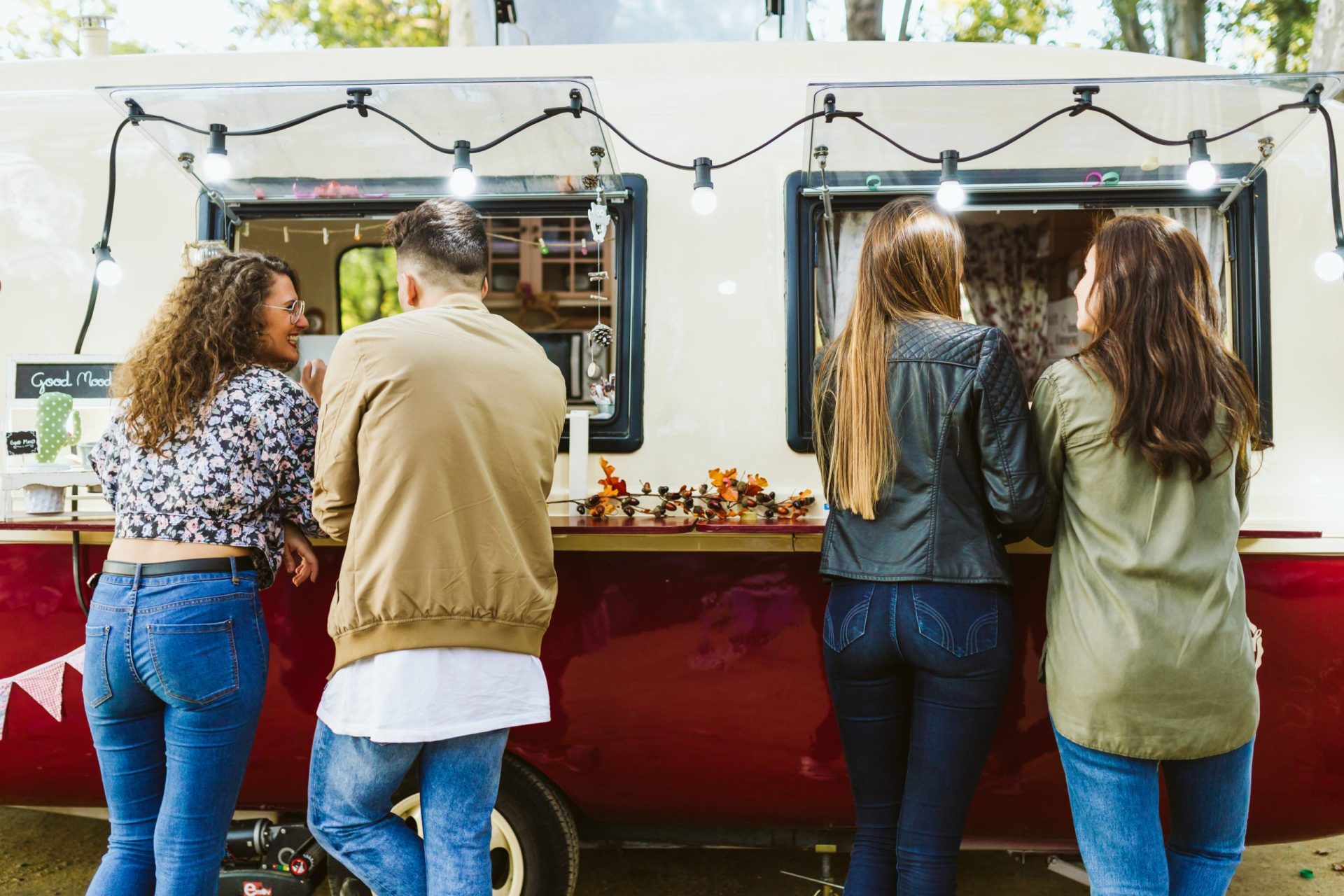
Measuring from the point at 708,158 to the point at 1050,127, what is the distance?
1.17m

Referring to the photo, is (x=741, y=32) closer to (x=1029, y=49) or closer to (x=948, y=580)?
(x=1029, y=49)

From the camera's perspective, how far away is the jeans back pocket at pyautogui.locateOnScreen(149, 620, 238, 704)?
2092mm

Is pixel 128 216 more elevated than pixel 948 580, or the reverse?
pixel 128 216

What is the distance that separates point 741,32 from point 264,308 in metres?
3.34

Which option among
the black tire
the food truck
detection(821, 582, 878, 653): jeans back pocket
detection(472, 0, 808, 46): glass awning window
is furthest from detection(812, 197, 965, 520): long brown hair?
detection(472, 0, 808, 46): glass awning window

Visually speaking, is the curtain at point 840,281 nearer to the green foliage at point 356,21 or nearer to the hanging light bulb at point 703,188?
the hanging light bulb at point 703,188

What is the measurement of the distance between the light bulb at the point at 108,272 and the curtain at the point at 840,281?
2.45m

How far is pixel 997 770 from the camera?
2.86m

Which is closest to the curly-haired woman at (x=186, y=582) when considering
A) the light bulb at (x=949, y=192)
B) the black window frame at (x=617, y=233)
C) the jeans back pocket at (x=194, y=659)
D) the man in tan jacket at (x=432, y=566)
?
the jeans back pocket at (x=194, y=659)

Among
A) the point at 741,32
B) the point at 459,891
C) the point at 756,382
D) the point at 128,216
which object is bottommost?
the point at 459,891

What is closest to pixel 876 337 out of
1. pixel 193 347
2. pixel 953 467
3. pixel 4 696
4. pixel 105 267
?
pixel 953 467

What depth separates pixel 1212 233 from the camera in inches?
128

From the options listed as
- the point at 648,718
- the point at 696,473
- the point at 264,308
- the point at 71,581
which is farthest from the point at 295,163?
the point at 648,718

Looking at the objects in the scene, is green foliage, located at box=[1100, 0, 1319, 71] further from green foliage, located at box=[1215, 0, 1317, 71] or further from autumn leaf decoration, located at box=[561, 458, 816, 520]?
autumn leaf decoration, located at box=[561, 458, 816, 520]
